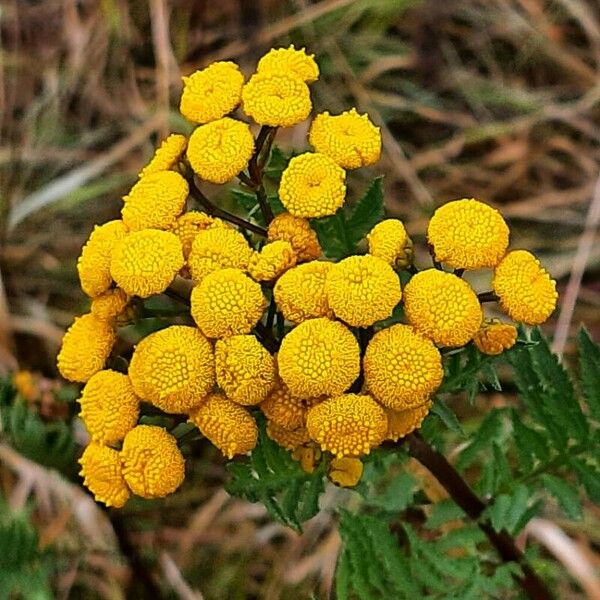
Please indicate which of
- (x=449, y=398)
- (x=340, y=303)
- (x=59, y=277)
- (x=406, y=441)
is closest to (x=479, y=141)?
(x=449, y=398)

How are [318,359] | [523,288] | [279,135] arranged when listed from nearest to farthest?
[318,359]
[523,288]
[279,135]

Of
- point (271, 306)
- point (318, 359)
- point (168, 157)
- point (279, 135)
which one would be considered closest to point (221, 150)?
point (168, 157)

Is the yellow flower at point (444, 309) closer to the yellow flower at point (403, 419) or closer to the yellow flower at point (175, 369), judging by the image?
the yellow flower at point (403, 419)

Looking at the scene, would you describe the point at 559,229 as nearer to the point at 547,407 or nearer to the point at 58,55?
the point at 547,407

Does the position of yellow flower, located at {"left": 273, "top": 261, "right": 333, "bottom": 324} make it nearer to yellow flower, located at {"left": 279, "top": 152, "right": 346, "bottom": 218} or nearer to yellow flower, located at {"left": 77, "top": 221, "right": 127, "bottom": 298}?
yellow flower, located at {"left": 279, "top": 152, "right": 346, "bottom": 218}

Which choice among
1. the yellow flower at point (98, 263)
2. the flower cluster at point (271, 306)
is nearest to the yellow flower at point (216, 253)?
the flower cluster at point (271, 306)

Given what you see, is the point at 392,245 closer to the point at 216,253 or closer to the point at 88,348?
the point at 216,253

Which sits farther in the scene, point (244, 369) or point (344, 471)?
point (344, 471)
